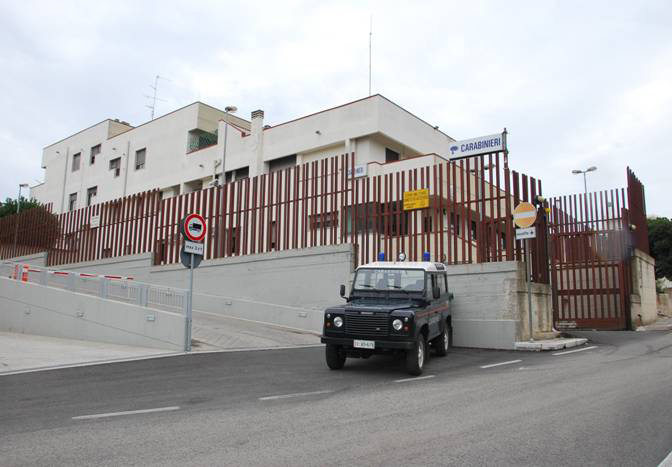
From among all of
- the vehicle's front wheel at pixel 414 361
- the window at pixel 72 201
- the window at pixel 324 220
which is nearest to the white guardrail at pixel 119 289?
the vehicle's front wheel at pixel 414 361

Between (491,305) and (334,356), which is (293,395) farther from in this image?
(491,305)

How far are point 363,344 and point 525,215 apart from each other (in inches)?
275

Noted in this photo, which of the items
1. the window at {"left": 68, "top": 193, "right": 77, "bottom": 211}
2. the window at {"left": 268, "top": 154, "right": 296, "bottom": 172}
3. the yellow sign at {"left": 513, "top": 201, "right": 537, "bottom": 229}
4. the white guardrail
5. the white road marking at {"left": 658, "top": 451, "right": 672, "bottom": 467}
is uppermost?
the window at {"left": 268, "top": 154, "right": 296, "bottom": 172}

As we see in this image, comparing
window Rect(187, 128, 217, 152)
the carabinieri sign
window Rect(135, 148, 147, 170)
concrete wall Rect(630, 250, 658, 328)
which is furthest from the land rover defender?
window Rect(135, 148, 147, 170)

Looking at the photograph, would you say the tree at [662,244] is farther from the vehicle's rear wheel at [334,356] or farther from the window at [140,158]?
the vehicle's rear wheel at [334,356]

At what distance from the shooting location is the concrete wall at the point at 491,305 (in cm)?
1429

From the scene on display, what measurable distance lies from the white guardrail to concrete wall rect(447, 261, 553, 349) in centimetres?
737

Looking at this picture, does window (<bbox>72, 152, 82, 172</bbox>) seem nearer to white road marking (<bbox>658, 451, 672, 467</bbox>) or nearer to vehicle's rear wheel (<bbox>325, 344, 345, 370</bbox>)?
vehicle's rear wheel (<bbox>325, 344, 345, 370</bbox>)

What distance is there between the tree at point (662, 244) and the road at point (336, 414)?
44522mm

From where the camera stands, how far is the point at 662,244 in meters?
49.2

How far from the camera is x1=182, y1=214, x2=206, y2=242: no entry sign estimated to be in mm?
12641

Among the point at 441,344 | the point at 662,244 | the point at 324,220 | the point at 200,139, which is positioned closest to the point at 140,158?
the point at 200,139

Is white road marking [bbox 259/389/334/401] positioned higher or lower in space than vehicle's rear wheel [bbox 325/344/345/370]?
A: lower

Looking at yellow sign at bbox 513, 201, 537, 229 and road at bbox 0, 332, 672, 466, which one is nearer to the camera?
road at bbox 0, 332, 672, 466
